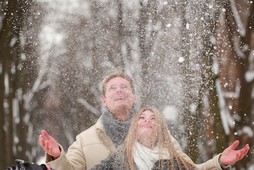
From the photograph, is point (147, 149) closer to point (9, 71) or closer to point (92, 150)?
point (92, 150)

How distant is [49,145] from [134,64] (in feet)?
36.8

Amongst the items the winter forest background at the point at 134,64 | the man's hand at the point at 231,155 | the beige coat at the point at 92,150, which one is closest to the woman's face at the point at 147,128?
the beige coat at the point at 92,150

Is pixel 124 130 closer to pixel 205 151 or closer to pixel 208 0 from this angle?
pixel 205 151

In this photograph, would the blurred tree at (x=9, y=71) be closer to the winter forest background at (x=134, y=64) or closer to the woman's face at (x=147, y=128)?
the winter forest background at (x=134, y=64)

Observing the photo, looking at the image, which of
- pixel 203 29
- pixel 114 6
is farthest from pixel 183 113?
pixel 114 6

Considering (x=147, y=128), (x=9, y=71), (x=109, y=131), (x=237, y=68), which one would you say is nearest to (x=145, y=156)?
(x=147, y=128)

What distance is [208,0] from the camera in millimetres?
12641

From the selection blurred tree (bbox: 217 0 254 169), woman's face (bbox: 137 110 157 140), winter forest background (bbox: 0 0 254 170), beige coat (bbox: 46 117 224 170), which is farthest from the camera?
winter forest background (bbox: 0 0 254 170)

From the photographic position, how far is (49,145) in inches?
190

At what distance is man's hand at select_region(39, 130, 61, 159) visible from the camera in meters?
4.80

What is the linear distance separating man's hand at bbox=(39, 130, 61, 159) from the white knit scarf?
0.55m

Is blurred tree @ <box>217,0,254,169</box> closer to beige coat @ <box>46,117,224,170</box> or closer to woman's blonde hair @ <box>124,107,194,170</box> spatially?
beige coat @ <box>46,117,224,170</box>

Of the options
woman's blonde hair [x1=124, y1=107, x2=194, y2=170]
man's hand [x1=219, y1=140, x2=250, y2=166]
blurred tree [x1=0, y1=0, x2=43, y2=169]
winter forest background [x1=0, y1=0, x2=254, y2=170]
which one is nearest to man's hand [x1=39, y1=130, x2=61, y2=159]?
woman's blonde hair [x1=124, y1=107, x2=194, y2=170]

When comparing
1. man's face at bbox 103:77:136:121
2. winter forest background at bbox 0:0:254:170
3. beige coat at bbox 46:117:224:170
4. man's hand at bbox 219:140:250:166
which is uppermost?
winter forest background at bbox 0:0:254:170
